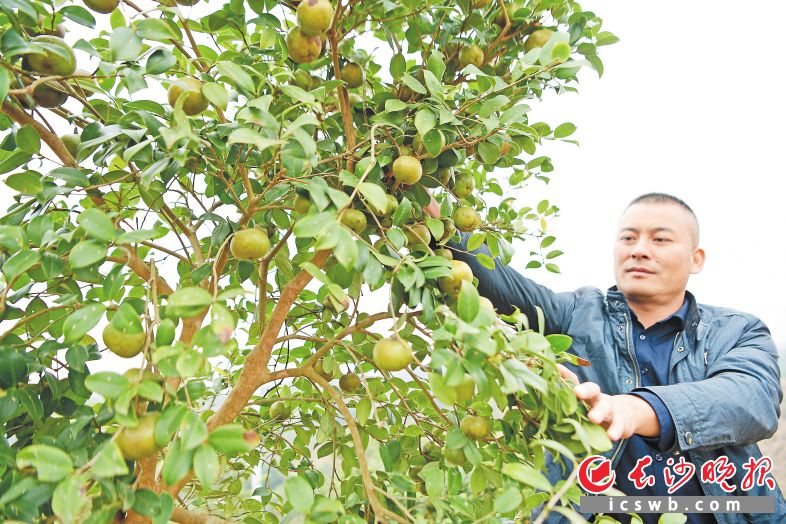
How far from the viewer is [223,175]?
81 cm

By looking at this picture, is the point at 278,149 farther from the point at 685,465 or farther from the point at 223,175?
the point at 685,465

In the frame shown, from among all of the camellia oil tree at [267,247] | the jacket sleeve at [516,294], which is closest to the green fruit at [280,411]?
the camellia oil tree at [267,247]

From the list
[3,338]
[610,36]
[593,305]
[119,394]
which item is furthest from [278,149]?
[593,305]

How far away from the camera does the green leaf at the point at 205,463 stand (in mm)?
498

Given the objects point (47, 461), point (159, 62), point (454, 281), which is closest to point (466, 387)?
point (454, 281)

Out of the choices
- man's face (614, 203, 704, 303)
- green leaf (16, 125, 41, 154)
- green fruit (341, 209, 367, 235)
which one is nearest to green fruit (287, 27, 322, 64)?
green fruit (341, 209, 367, 235)

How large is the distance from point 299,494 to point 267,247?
0.32m

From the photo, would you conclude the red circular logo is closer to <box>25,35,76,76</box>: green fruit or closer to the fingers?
the fingers

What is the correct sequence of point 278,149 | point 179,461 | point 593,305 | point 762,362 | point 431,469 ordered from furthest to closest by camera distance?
point 593,305, point 762,362, point 431,469, point 278,149, point 179,461

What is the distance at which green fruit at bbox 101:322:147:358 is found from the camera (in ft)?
2.04

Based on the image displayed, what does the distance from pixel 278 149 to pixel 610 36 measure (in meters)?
0.68

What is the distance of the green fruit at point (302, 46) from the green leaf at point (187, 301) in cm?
42

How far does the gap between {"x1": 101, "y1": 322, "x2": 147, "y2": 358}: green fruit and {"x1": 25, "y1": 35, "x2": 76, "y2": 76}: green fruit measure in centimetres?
35

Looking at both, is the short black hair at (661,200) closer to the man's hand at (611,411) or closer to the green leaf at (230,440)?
the man's hand at (611,411)
